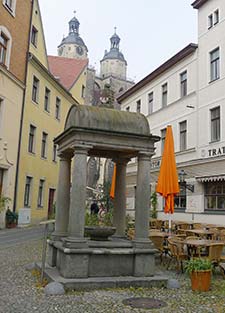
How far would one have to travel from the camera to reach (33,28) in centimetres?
2541

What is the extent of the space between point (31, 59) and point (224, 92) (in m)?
11.7

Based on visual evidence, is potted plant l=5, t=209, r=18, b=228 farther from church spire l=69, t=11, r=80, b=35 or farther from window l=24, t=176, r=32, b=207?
church spire l=69, t=11, r=80, b=35

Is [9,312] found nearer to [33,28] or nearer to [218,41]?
[218,41]

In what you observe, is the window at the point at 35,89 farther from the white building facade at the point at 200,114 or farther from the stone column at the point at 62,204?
→ the stone column at the point at 62,204

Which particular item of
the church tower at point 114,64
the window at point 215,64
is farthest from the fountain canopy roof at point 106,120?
the church tower at point 114,64

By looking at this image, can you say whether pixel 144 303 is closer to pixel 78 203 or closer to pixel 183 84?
pixel 78 203

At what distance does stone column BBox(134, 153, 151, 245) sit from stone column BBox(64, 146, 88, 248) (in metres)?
1.24

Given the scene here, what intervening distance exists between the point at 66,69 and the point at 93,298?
33519mm

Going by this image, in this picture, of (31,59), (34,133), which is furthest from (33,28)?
(34,133)

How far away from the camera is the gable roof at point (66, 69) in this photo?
3562cm

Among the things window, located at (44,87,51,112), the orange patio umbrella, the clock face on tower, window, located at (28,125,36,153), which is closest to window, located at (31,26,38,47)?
window, located at (44,87,51,112)

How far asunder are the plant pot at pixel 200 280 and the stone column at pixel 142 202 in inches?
49.4

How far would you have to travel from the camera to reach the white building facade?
1922 centimetres

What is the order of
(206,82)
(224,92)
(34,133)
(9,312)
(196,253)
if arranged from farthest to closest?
(34,133) → (206,82) → (224,92) → (196,253) → (9,312)
